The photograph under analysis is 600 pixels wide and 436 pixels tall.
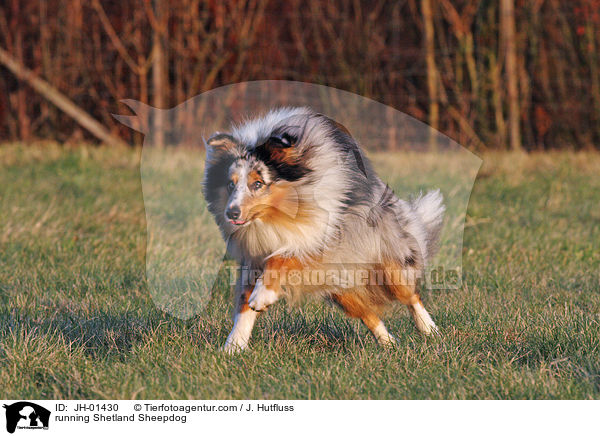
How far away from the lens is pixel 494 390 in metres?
2.85

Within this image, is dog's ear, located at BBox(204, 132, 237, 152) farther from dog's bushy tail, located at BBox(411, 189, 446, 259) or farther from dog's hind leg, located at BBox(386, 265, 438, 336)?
dog's bushy tail, located at BBox(411, 189, 446, 259)

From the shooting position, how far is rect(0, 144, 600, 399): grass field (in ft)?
9.51

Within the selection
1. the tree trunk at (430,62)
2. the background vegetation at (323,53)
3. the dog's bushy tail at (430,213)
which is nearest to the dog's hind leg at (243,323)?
the dog's bushy tail at (430,213)

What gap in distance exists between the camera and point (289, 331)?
3564 millimetres

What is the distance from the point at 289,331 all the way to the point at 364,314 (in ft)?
1.24

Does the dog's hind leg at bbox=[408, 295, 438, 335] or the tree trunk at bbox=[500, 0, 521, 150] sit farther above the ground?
the tree trunk at bbox=[500, 0, 521, 150]

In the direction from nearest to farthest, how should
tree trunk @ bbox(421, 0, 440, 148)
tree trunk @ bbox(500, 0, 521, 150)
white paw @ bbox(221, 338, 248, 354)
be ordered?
white paw @ bbox(221, 338, 248, 354), tree trunk @ bbox(421, 0, 440, 148), tree trunk @ bbox(500, 0, 521, 150)

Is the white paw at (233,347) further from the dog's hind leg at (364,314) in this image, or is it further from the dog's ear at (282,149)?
the dog's ear at (282,149)

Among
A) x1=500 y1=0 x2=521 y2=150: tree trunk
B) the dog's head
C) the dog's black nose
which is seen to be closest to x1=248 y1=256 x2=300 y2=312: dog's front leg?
the dog's head

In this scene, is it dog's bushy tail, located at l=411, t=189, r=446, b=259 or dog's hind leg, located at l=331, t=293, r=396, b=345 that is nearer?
dog's hind leg, located at l=331, t=293, r=396, b=345
